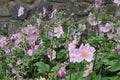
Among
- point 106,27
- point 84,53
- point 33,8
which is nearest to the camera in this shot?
point 84,53

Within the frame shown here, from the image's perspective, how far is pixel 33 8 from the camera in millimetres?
3742

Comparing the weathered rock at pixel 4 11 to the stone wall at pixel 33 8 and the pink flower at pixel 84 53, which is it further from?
the pink flower at pixel 84 53

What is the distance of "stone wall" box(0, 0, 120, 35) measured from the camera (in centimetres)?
329

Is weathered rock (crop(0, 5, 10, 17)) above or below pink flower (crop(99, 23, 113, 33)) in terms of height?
below

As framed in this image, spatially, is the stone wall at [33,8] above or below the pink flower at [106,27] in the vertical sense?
below

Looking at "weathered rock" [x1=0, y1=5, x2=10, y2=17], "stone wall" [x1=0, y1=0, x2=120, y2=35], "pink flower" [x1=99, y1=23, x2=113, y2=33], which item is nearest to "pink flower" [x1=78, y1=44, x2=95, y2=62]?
"pink flower" [x1=99, y1=23, x2=113, y2=33]

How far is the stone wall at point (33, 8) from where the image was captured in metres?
3.29

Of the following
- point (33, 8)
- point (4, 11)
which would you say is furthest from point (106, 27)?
point (4, 11)

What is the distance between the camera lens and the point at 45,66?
2.07 meters

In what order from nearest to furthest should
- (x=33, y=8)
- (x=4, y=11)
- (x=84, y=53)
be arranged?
(x=84, y=53) → (x=33, y=8) → (x=4, y=11)

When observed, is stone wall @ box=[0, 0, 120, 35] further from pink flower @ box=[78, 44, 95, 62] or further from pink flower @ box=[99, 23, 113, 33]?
pink flower @ box=[78, 44, 95, 62]

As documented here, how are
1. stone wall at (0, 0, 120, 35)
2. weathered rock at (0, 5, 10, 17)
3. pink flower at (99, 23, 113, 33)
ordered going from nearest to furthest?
pink flower at (99, 23, 113, 33)
stone wall at (0, 0, 120, 35)
weathered rock at (0, 5, 10, 17)

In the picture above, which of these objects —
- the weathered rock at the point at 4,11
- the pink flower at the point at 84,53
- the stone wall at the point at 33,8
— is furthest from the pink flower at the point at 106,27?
the weathered rock at the point at 4,11

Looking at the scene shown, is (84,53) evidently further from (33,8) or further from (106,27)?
(33,8)
